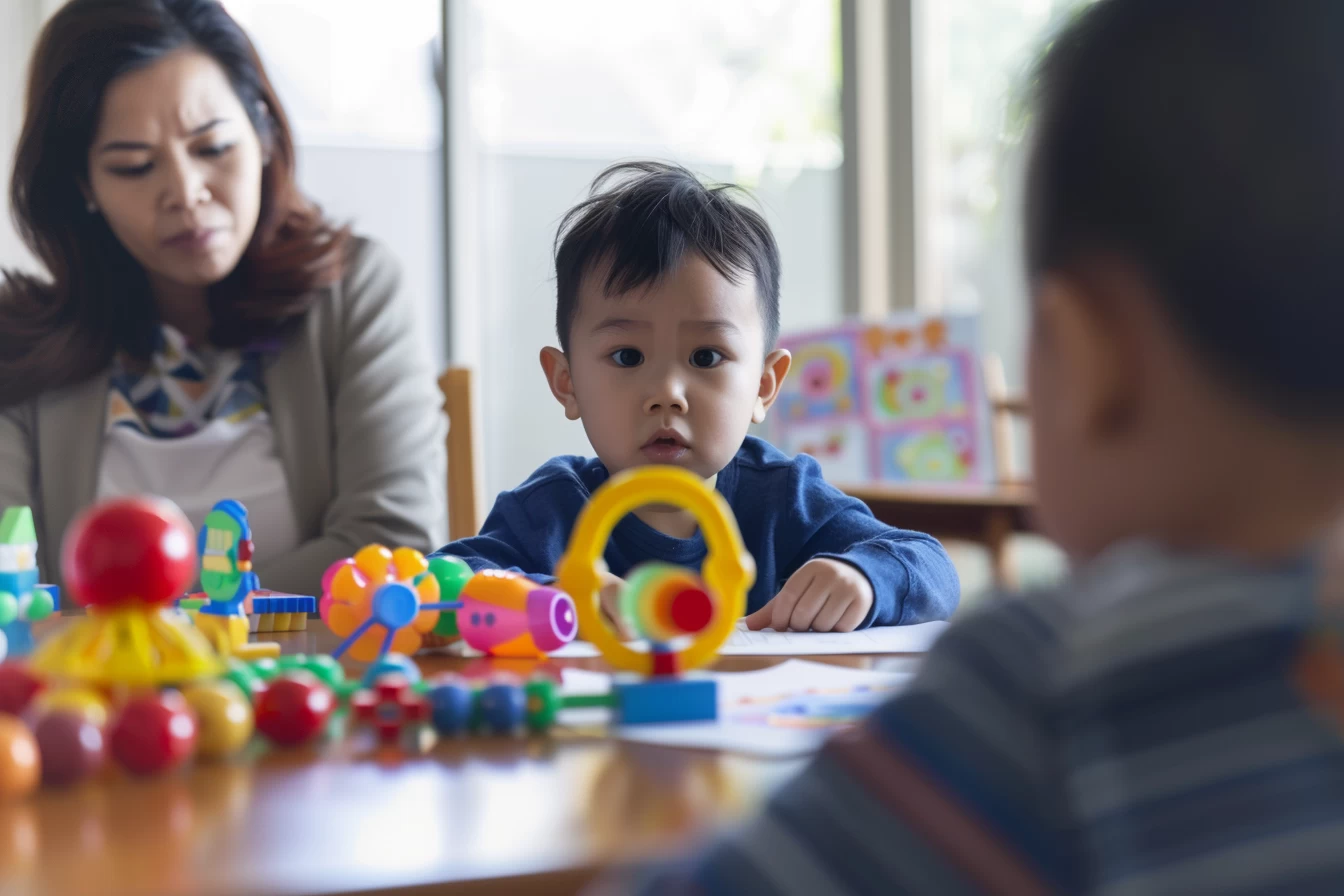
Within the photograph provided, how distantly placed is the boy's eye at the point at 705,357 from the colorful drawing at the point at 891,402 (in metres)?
1.84

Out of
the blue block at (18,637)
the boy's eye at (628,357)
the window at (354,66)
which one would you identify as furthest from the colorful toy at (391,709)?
the window at (354,66)

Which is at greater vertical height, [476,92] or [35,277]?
[476,92]

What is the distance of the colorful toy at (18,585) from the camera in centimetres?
82

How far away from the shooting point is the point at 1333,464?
13.3 inches

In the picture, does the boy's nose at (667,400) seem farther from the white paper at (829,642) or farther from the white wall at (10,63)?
the white wall at (10,63)

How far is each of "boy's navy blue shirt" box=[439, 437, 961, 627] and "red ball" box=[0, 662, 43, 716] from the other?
0.50 metres

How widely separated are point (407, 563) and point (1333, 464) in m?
0.67

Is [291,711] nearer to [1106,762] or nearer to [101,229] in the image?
[1106,762]

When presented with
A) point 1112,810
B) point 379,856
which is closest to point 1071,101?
point 1112,810

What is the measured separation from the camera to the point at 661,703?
61 centimetres

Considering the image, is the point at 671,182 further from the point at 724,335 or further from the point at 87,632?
the point at 87,632

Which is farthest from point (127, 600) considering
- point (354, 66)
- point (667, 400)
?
point (354, 66)

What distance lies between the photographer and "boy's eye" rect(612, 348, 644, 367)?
1129 mm

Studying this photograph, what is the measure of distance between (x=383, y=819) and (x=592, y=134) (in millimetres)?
3298
